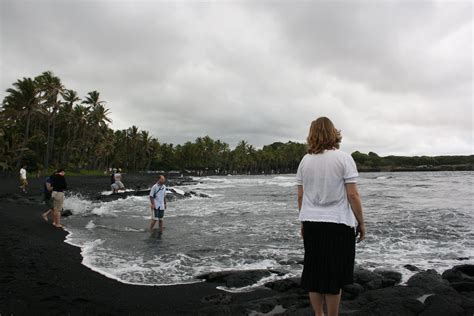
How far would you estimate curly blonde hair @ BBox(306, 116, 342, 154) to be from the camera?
3.06 meters

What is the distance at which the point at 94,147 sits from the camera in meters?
66.5

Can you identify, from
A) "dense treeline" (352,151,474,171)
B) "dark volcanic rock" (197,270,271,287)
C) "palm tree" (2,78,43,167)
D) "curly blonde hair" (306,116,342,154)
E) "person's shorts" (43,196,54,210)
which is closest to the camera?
"curly blonde hair" (306,116,342,154)

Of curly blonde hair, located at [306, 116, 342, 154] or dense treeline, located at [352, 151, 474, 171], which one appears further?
dense treeline, located at [352, 151, 474, 171]

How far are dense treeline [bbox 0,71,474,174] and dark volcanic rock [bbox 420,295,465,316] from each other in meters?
11.4

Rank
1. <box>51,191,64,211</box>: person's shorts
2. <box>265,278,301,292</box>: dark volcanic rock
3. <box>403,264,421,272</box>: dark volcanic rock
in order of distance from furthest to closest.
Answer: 1. <box>51,191,64,211</box>: person's shorts
2. <box>403,264,421,272</box>: dark volcanic rock
3. <box>265,278,301,292</box>: dark volcanic rock

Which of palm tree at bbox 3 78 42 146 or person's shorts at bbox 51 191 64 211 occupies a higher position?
palm tree at bbox 3 78 42 146

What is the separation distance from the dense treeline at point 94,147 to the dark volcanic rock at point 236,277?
827cm

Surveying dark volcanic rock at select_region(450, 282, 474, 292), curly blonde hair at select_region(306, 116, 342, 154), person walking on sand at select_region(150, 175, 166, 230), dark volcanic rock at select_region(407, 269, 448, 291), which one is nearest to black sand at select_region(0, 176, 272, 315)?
dark volcanic rock at select_region(407, 269, 448, 291)

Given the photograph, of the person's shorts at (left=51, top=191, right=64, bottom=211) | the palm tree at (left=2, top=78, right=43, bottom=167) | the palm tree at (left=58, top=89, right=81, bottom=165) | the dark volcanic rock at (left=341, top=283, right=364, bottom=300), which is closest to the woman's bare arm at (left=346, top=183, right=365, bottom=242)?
the dark volcanic rock at (left=341, top=283, right=364, bottom=300)

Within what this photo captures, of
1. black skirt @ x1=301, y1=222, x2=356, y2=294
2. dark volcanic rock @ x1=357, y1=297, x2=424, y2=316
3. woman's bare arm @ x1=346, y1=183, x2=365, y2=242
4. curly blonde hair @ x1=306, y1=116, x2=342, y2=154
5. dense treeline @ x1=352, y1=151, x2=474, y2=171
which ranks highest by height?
dense treeline @ x1=352, y1=151, x2=474, y2=171

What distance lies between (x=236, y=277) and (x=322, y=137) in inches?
145

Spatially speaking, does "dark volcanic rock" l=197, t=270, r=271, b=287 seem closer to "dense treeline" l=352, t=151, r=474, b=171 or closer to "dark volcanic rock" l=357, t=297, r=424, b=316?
"dark volcanic rock" l=357, t=297, r=424, b=316

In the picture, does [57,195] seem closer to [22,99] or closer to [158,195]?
[158,195]

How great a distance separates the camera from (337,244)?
→ 9.76 ft
